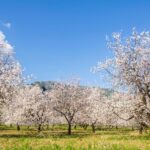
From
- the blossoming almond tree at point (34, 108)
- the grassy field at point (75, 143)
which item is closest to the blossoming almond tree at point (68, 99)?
the blossoming almond tree at point (34, 108)

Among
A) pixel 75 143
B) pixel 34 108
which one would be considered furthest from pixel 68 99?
pixel 75 143

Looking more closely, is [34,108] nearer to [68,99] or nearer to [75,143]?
[68,99]

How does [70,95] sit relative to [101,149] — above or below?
above

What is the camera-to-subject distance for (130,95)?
42.4m

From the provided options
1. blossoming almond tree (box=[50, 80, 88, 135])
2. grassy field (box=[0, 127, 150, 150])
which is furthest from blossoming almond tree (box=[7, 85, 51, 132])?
grassy field (box=[0, 127, 150, 150])

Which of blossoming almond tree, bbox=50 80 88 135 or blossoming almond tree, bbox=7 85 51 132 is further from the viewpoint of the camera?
blossoming almond tree, bbox=7 85 51 132

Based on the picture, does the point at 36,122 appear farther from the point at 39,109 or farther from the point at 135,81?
the point at 135,81

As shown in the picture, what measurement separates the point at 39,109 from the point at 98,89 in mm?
41708

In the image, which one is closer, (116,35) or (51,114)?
(116,35)

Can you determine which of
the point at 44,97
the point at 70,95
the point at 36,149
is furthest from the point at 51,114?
the point at 36,149

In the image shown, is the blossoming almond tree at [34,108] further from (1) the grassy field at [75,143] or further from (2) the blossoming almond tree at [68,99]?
(1) the grassy field at [75,143]

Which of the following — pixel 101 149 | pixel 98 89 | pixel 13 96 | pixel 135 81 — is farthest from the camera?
pixel 98 89

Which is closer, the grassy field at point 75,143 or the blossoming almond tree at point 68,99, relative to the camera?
the grassy field at point 75,143

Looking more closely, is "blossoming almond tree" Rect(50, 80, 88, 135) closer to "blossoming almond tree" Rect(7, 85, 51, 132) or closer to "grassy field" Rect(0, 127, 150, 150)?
"blossoming almond tree" Rect(7, 85, 51, 132)
